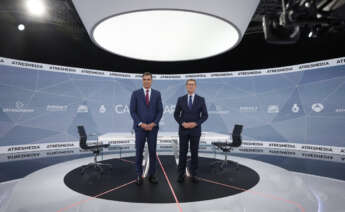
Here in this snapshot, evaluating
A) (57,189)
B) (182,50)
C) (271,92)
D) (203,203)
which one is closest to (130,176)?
(57,189)

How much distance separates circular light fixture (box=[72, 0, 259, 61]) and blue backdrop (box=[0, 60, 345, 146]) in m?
3.28

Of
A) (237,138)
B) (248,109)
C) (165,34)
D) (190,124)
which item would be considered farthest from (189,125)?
(248,109)

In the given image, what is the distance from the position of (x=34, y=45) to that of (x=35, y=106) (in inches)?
70.5

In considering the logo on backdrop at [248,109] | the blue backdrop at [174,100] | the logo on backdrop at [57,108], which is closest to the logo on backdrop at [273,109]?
the blue backdrop at [174,100]

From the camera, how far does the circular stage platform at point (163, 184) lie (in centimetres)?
262

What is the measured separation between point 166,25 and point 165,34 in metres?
0.27

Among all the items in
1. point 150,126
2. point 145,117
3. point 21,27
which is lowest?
point 150,126

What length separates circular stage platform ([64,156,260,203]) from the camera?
262 cm

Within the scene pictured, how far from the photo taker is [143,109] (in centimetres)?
306

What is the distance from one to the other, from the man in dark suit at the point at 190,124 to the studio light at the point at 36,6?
4.60m

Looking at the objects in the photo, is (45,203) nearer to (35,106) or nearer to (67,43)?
(35,106)

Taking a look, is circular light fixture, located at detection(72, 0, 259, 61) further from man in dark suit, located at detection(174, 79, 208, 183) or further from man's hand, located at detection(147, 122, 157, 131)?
man's hand, located at detection(147, 122, 157, 131)

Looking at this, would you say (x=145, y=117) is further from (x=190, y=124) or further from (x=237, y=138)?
(x=237, y=138)

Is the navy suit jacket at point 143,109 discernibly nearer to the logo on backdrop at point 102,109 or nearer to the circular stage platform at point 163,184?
the circular stage platform at point 163,184
